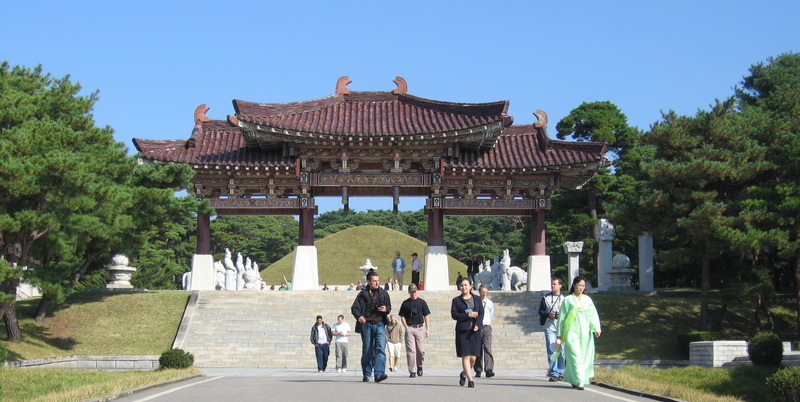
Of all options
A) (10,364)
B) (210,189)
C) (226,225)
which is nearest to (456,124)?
(210,189)

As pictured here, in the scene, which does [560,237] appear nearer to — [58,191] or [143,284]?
[143,284]

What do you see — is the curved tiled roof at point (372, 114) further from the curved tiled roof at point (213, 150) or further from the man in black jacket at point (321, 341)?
the man in black jacket at point (321, 341)

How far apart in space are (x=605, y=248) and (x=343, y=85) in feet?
37.2

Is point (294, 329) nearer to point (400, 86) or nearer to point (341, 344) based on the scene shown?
point (341, 344)

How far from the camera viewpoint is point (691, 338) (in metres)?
22.8

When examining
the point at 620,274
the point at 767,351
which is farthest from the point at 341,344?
the point at 620,274

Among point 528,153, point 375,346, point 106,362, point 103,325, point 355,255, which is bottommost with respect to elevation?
point 106,362

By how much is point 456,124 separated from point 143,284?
58.0 feet

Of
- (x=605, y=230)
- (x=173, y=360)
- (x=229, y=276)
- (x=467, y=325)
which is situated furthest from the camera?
(x=605, y=230)

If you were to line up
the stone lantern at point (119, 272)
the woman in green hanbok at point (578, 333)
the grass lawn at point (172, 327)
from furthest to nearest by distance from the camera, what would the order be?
the stone lantern at point (119, 272) < the grass lawn at point (172, 327) < the woman in green hanbok at point (578, 333)

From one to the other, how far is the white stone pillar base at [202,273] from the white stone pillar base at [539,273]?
10.4 meters

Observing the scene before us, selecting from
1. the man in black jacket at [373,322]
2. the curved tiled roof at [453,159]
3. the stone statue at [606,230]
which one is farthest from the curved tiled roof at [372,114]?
the man in black jacket at [373,322]

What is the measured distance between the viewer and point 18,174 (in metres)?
18.9

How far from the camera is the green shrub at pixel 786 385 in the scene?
11766mm
